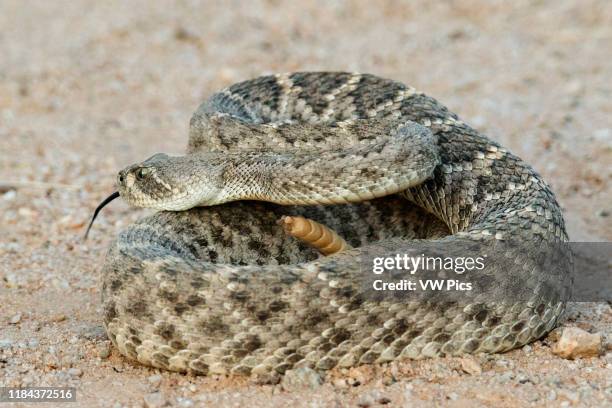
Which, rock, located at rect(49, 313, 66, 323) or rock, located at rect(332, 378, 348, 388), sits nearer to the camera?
rock, located at rect(332, 378, 348, 388)

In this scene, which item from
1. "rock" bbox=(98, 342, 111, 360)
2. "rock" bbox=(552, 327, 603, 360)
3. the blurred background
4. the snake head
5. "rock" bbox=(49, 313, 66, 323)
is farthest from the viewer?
the blurred background

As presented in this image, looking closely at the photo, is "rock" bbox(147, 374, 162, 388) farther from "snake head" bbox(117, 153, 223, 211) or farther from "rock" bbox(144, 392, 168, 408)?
"snake head" bbox(117, 153, 223, 211)

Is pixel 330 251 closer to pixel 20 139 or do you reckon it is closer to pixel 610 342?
pixel 610 342

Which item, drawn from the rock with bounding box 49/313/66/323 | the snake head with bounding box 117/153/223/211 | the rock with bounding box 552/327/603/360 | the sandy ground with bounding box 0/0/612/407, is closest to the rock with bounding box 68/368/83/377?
the sandy ground with bounding box 0/0/612/407

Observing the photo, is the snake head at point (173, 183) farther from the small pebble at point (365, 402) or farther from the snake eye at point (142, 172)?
the small pebble at point (365, 402)

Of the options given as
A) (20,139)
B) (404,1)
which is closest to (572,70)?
(404,1)

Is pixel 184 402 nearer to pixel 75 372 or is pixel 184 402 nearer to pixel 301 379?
pixel 301 379
